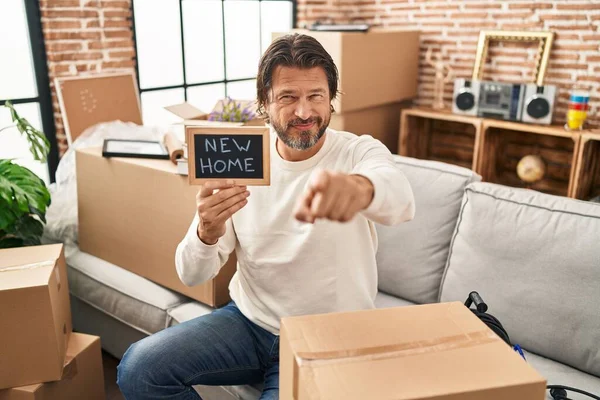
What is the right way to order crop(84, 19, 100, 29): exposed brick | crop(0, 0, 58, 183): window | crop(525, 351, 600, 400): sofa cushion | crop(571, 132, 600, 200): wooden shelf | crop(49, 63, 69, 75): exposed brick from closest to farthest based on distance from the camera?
crop(525, 351, 600, 400): sofa cushion → crop(0, 0, 58, 183): window → crop(49, 63, 69, 75): exposed brick → crop(84, 19, 100, 29): exposed brick → crop(571, 132, 600, 200): wooden shelf

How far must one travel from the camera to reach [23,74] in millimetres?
2613

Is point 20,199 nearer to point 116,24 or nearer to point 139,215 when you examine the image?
point 139,215

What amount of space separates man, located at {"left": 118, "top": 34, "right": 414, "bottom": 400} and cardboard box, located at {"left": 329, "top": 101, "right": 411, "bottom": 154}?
6.69 feet

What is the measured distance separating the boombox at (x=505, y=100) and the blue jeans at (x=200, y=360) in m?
2.59

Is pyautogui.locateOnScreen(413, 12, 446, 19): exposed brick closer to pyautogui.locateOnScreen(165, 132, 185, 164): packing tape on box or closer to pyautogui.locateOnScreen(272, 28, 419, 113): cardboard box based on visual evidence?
pyautogui.locateOnScreen(272, 28, 419, 113): cardboard box

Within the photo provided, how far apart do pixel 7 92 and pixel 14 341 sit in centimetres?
151

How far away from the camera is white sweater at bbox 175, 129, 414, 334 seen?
1373mm

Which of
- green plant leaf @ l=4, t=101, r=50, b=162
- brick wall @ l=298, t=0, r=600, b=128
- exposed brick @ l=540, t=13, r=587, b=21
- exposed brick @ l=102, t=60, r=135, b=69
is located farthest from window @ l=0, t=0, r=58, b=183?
exposed brick @ l=540, t=13, r=587, b=21

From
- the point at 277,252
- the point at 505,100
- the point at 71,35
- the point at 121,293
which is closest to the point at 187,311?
the point at 121,293

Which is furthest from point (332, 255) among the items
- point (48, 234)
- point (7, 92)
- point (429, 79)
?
point (429, 79)

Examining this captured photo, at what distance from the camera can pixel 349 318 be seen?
36.6 inches

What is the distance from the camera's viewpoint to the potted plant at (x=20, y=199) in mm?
1879

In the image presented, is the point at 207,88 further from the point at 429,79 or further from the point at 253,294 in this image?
the point at 253,294

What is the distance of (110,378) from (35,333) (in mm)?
683
